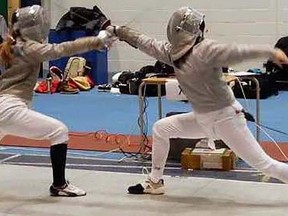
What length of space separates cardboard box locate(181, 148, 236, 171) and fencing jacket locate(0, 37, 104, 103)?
125cm

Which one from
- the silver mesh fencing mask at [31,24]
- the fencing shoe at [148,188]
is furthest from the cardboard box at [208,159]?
the silver mesh fencing mask at [31,24]

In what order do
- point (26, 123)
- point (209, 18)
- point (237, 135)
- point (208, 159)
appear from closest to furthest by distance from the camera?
point (237, 135)
point (26, 123)
point (208, 159)
point (209, 18)

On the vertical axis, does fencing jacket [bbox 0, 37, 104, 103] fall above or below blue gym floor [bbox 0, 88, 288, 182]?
above

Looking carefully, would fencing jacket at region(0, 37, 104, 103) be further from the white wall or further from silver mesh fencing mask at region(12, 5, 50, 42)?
the white wall

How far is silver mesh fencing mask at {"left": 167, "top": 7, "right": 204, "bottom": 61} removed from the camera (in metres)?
3.85

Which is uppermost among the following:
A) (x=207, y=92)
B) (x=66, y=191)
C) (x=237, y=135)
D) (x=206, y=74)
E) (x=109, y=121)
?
(x=206, y=74)

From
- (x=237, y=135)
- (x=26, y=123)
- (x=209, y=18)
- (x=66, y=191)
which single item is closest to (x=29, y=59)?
A: (x=26, y=123)

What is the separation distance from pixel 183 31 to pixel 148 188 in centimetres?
100

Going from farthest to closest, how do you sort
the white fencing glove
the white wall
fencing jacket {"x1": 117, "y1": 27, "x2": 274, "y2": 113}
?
the white wall → the white fencing glove → fencing jacket {"x1": 117, "y1": 27, "x2": 274, "y2": 113}

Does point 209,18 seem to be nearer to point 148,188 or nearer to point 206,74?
point 148,188

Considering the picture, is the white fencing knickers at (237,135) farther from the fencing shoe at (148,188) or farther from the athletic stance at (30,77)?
the athletic stance at (30,77)

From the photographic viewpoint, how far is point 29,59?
13.3 feet

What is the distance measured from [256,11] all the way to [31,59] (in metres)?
6.06

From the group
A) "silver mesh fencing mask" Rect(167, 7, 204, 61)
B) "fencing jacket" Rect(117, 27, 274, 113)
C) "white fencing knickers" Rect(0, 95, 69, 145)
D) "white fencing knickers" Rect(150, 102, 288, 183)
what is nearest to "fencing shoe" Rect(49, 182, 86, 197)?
"white fencing knickers" Rect(0, 95, 69, 145)
